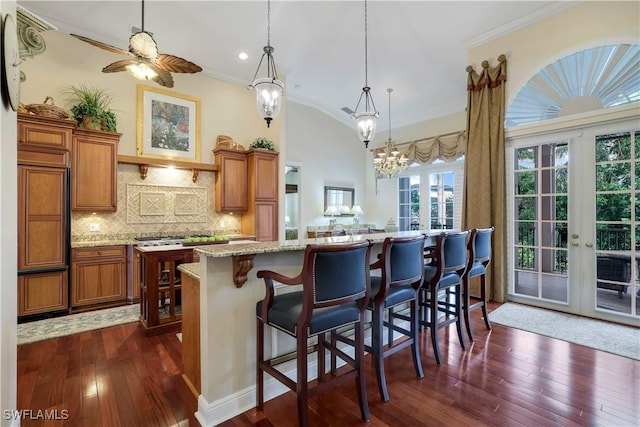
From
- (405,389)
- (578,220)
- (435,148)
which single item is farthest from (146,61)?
(435,148)

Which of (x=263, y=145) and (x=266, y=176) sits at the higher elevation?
(x=263, y=145)

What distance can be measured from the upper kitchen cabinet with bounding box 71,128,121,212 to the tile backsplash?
0.97ft

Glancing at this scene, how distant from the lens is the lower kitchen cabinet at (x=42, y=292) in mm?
3506

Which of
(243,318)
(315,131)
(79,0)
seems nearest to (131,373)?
(243,318)

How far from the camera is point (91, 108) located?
4.14 metres

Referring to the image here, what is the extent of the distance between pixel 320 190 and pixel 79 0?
5.27m

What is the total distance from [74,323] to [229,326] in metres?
2.83

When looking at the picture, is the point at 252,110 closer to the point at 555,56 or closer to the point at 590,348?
the point at 555,56

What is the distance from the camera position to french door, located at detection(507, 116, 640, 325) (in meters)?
3.45

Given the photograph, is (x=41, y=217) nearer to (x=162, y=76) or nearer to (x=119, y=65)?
(x=119, y=65)

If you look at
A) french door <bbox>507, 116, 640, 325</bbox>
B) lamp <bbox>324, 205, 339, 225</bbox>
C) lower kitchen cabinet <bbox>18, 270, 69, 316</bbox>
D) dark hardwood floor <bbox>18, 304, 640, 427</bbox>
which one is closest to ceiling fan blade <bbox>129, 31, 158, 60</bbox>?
dark hardwood floor <bbox>18, 304, 640, 427</bbox>

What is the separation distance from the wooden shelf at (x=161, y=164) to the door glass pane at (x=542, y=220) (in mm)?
4926

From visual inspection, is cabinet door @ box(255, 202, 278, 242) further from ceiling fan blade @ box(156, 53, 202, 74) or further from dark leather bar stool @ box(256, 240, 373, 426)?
dark leather bar stool @ box(256, 240, 373, 426)

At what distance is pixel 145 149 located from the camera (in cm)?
482
